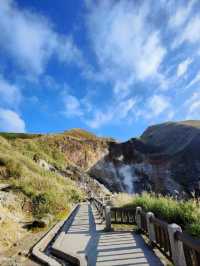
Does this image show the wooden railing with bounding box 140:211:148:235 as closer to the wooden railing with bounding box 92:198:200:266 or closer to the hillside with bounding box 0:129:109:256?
the wooden railing with bounding box 92:198:200:266

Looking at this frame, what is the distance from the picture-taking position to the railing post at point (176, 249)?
539 cm

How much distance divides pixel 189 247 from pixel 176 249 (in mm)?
691

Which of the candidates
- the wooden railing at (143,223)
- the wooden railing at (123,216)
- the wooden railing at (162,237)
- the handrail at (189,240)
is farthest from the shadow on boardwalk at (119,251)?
the wooden railing at (123,216)

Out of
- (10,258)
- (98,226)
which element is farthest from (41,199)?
(10,258)

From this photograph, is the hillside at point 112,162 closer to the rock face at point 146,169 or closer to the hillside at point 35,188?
the rock face at point 146,169

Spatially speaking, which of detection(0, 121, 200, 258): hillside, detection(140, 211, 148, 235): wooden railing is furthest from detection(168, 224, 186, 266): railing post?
detection(0, 121, 200, 258): hillside

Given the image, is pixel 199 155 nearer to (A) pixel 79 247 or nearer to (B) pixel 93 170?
(B) pixel 93 170

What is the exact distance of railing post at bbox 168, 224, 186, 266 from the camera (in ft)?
17.7

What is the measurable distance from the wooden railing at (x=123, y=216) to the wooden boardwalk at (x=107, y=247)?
1.51 m

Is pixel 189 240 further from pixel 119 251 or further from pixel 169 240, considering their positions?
pixel 119 251

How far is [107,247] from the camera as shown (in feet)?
26.8

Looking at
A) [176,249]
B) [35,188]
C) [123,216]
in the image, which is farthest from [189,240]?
[35,188]

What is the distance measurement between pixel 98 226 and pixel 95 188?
32921mm

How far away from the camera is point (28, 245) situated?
8766 mm
